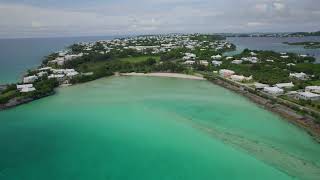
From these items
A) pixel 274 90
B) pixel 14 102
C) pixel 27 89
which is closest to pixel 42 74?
pixel 27 89

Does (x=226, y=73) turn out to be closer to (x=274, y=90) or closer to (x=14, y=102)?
(x=274, y=90)

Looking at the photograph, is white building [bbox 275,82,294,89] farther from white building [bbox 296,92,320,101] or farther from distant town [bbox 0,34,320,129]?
white building [bbox 296,92,320,101]

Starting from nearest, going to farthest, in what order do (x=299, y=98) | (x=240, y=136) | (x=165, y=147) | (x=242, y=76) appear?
(x=165, y=147) < (x=240, y=136) < (x=299, y=98) < (x=242, y=76)

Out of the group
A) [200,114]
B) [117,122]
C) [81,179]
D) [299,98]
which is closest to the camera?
[81,179]

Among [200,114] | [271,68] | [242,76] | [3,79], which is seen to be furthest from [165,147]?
[3,79]

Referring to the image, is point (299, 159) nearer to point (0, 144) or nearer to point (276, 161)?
point (276, 161)

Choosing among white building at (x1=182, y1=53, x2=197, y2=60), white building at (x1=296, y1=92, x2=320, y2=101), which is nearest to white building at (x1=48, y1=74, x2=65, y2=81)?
white building at (x1=182, y1=53, x2=197, y2=60)
